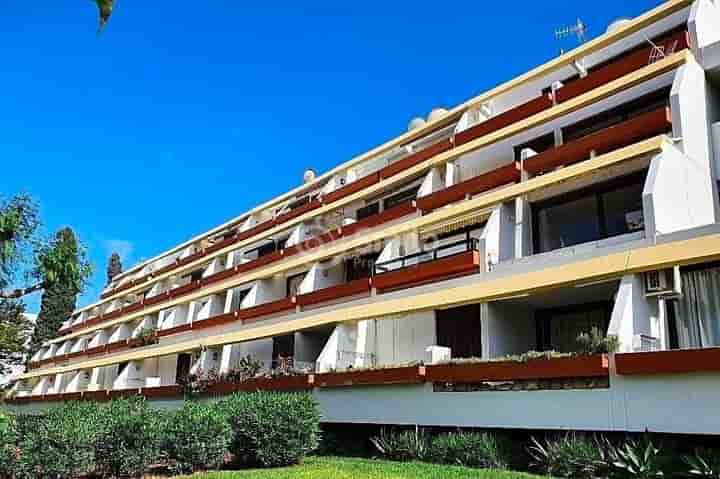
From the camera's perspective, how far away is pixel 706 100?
19.1 meters

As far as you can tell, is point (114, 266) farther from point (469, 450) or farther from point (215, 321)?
point (469, 450)

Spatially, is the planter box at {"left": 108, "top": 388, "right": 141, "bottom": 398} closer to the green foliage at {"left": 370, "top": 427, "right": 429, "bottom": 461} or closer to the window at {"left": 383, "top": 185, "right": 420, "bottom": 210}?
the window at {"left": 383, "top": 185, "right": 420, "bottom": 210}

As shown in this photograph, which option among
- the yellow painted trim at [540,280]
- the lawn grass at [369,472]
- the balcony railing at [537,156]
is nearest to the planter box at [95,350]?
the balcony railing at [537,156]

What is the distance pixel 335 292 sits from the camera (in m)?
26.8

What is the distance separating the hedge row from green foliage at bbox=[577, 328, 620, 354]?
7663 mm

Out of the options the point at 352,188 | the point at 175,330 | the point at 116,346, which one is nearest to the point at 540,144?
the point at 352,188

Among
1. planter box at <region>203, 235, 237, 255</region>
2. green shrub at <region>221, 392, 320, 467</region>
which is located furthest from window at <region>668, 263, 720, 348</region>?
planter box at <region>203, 235, 237, 255</region>

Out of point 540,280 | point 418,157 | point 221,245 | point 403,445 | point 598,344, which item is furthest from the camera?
point 221,245

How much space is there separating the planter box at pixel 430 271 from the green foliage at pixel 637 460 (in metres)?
8.68

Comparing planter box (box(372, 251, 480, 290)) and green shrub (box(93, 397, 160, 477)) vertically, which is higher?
planter box (box(372, 251, 480, 290))

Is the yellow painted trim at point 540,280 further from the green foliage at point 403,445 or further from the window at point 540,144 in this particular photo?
the window at point 540,144

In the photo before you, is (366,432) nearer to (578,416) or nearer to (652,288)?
(578,416)

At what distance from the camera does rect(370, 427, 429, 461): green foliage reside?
17.5m

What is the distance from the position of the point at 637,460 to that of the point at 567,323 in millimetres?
7092
